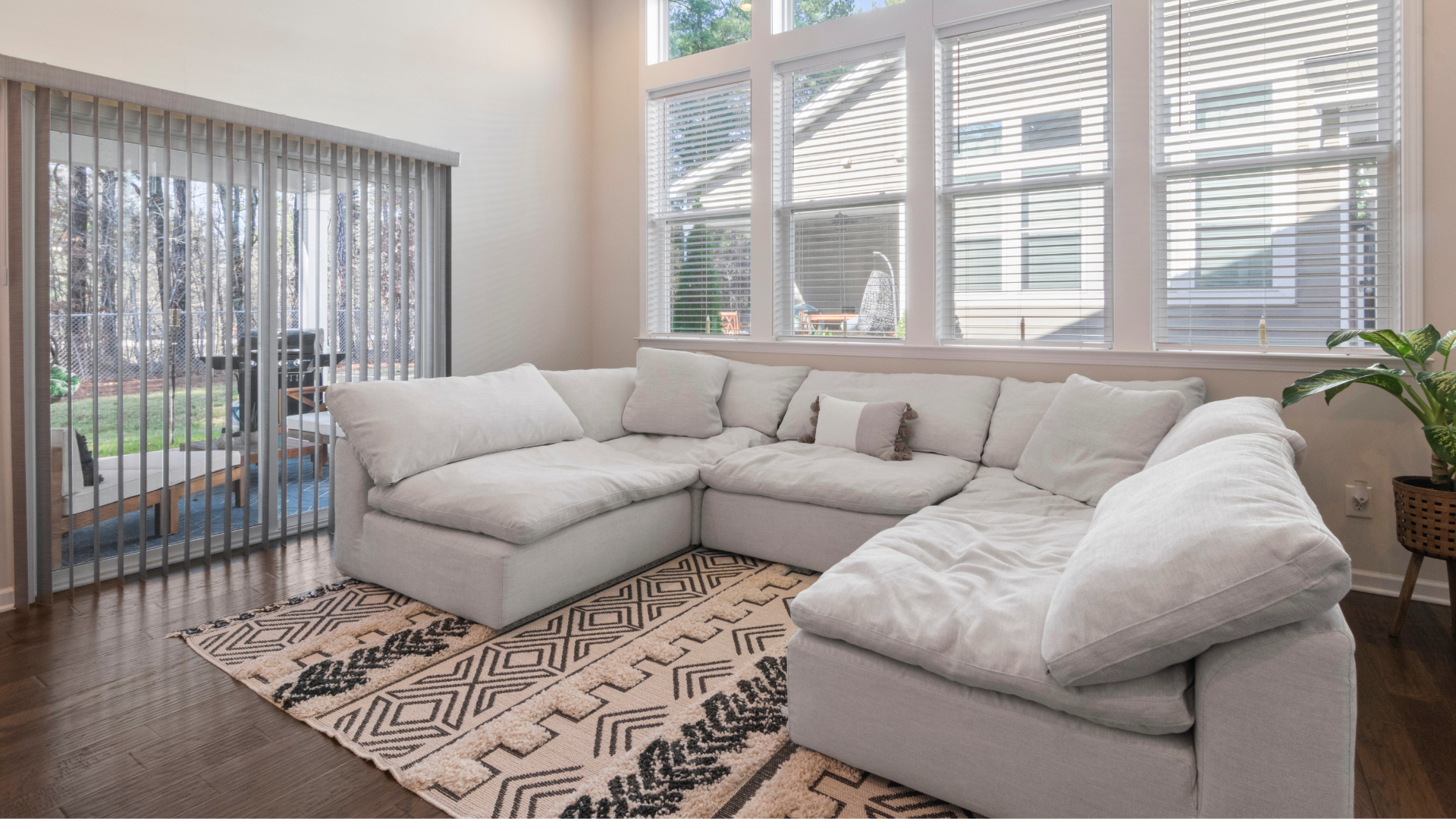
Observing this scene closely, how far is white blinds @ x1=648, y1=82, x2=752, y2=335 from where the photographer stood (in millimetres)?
4656

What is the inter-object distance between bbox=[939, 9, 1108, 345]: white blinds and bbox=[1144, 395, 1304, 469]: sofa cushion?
3.74 ft

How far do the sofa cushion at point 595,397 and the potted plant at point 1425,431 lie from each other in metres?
2.88

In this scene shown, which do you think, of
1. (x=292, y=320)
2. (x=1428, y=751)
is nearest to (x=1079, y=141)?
(x=1428, y=751)

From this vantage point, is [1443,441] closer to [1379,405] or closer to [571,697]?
[1379,405]

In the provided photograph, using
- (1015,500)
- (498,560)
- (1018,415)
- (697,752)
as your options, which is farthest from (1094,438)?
(498,560)

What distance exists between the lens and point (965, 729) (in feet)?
5.06

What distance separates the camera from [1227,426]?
6.80ft

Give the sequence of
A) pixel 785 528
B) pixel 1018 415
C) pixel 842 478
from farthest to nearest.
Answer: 1. pixel 1018 415
2. pixel 785 528
3. pixel 842 478

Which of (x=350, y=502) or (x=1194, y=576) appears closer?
(x=1194, y=576)

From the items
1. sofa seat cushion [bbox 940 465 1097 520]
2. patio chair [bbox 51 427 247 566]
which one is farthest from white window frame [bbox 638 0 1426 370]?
patio chair [bbox 51 427 247 566]

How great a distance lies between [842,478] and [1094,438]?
0.95 meters

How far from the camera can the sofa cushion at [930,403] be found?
3.43 metres

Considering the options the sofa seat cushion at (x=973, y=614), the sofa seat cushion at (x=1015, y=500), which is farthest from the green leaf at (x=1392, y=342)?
the sofa seat cushion at (x=973, y=614)

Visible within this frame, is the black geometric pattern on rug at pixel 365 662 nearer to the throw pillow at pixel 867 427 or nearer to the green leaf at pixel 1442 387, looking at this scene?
the throw pillow at pixel 867 427
